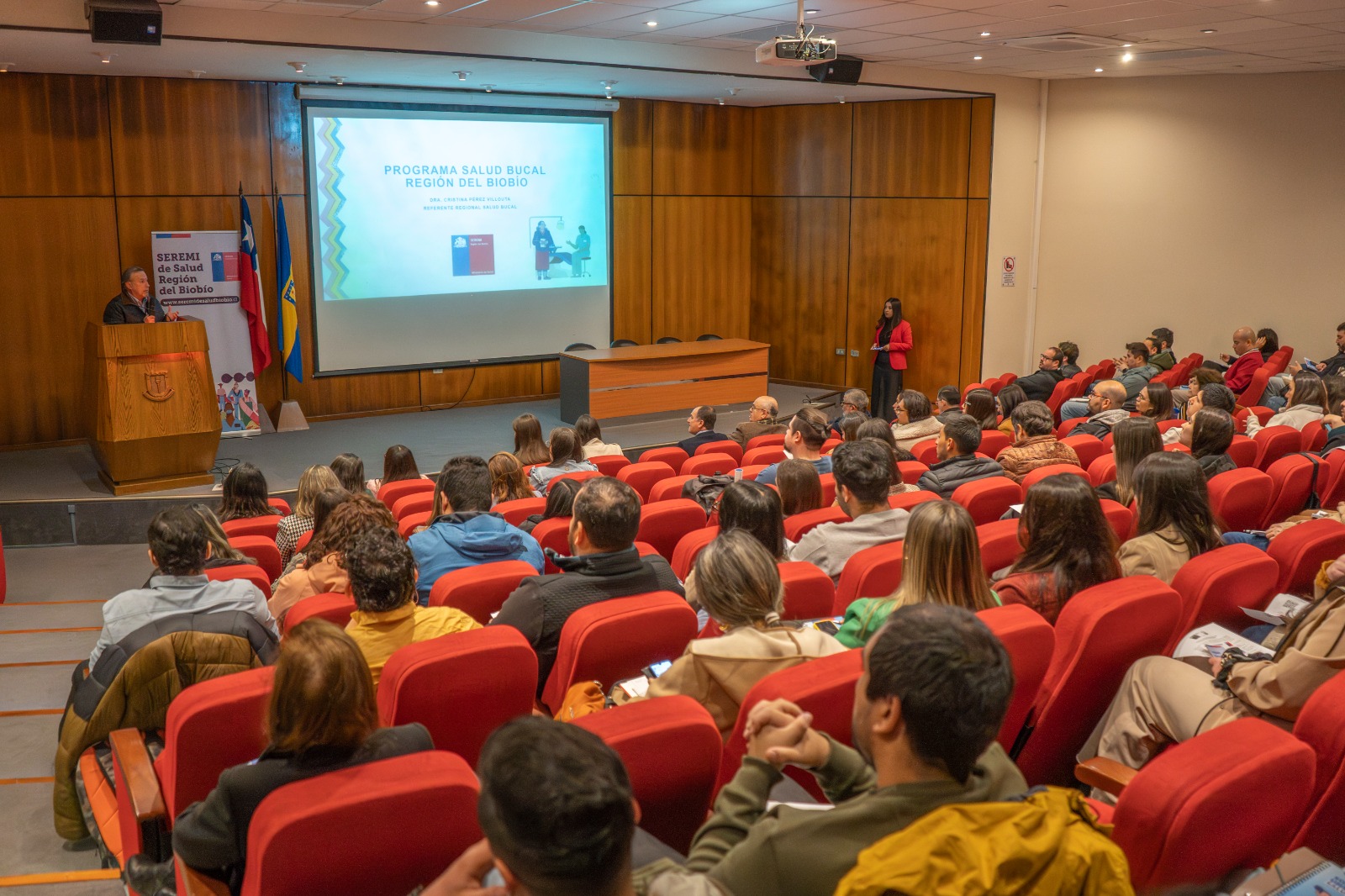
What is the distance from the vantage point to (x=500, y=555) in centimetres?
409

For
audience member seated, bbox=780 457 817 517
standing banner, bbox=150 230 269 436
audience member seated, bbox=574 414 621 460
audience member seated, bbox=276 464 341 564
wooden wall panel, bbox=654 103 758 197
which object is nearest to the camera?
audience member seated, bbox=780 457 817 517

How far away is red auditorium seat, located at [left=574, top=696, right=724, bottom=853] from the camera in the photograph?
6.43 feet

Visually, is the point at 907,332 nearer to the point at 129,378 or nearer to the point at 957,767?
the point at 129,378

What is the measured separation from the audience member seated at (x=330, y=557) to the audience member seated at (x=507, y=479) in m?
1.34

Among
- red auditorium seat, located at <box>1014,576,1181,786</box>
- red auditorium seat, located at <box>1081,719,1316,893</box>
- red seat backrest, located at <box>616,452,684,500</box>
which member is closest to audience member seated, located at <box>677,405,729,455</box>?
red seat backrest, located at <box>616,452,684,500</box>

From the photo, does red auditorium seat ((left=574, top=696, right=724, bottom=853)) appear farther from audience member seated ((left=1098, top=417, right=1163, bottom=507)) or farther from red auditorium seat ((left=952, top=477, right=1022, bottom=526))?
audience member seated ((left=1098, top=417, right=1163, bottom=507))

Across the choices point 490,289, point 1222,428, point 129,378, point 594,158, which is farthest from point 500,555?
point 594,158

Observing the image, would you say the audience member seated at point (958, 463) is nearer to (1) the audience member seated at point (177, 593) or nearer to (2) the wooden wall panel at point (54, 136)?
(1) the audience member seated at point (177, 593)

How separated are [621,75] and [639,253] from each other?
3.08 m

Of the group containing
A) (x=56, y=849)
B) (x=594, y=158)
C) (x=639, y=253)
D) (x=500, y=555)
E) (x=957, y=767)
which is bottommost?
(x=56, y=849)

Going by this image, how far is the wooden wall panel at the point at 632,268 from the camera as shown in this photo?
1268 cm

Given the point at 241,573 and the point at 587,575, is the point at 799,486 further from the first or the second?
the point at 241,573

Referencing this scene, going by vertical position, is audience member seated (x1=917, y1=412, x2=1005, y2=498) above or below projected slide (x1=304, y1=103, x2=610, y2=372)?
below

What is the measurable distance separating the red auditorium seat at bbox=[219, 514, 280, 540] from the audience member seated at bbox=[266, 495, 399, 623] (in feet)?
4.01
